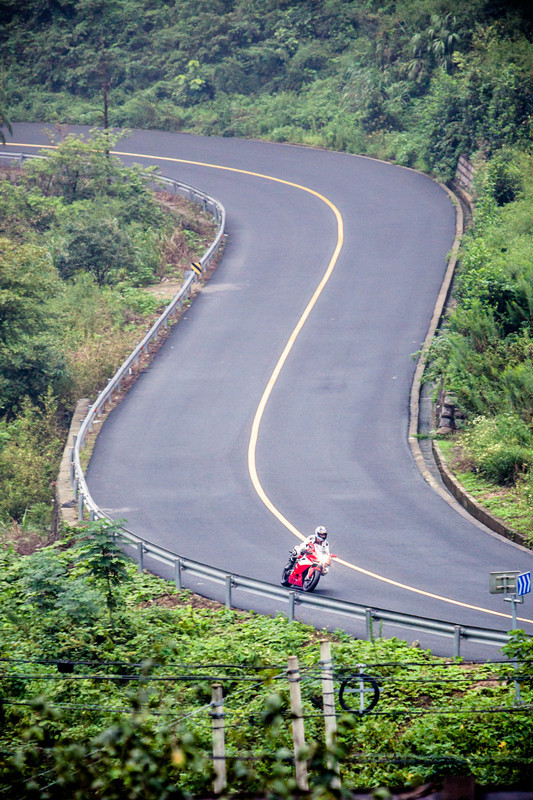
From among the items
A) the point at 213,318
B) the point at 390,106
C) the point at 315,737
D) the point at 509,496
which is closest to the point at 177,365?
the point at 213,318

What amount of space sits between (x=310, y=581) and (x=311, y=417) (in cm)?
916

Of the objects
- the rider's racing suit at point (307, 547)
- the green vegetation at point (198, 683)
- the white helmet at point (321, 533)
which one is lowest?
the green vegetation at point (198, 683)

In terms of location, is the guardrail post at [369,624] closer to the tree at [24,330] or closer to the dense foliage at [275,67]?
the tree at [24,330]

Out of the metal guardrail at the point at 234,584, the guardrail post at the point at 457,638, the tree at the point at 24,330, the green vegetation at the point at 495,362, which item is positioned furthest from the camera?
the tree at the point at 24,330

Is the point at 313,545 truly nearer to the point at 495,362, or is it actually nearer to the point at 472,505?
the point at 472,505

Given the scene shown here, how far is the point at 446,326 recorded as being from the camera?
29469 millimetres

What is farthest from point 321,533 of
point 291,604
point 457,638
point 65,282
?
point 65,282

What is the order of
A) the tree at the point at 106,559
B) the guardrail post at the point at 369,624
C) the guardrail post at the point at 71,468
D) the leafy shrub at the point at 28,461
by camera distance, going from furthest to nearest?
the leafy shrub at the point at 28,461
the guardrail post at the point at 71,468
the tree at the point at 106,559
the guardrail post at the point at 369,624

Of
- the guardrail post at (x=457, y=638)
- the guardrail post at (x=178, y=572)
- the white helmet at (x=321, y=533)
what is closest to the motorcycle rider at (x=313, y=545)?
the white helmet at (x=321, y=533)

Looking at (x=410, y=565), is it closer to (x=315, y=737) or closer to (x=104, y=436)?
(x=315, y=737)

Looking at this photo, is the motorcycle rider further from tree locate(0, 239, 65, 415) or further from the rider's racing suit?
tree locate(0, 239, 65, 415)

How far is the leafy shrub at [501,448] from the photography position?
21.6 meters

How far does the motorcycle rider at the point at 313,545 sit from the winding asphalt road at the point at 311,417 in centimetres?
81

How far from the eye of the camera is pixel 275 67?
5816cm
